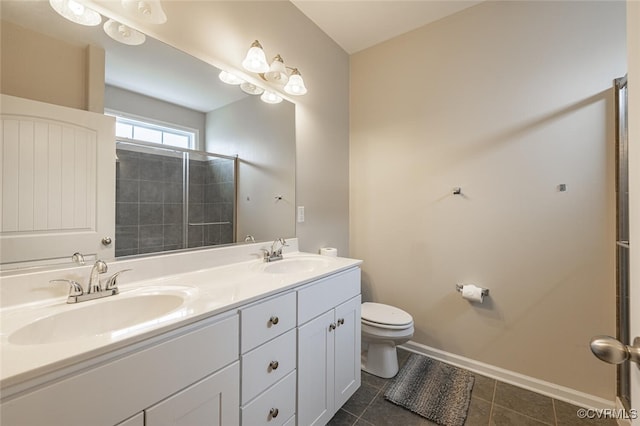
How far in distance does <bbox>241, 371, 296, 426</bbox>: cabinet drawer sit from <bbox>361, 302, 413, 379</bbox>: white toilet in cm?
80

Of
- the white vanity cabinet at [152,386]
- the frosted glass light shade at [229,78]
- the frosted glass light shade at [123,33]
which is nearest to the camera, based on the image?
the white vanity cabinet at [152,386]

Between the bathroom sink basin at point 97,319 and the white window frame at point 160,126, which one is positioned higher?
the white window frame at point 160,126

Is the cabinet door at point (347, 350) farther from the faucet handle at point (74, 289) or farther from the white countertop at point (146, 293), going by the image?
the faucet handle at point (74, 289)

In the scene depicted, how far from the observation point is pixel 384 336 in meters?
1.78

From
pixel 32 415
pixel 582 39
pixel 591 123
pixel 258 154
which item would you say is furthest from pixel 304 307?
pixel 582 39

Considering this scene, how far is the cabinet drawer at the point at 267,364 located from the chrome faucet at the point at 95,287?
1.87 feet

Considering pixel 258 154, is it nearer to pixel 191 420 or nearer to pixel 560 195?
pixel 191 420

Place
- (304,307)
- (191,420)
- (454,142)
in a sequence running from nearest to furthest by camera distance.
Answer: (191,420), (304,307), (454,142)

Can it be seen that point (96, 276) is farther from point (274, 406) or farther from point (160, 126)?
point (274, 406)

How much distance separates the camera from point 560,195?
1654 millimetres

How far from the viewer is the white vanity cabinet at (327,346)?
1.25 meters

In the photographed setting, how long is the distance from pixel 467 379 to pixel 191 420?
1.82 m

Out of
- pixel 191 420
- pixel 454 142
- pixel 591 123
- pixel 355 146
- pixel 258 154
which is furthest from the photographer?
pixel 355 146

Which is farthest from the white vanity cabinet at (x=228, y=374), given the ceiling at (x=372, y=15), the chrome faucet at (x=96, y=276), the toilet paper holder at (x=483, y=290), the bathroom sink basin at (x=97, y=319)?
the ceiling at (x=372, y=15)
